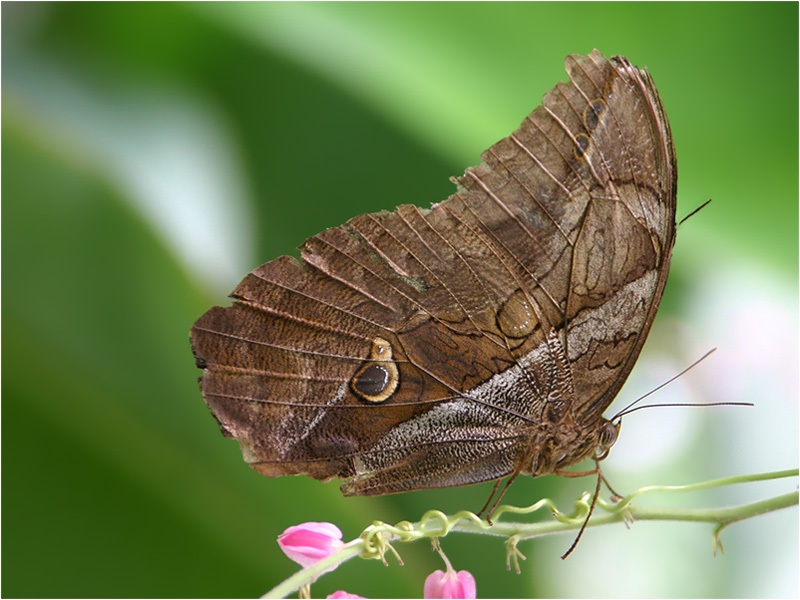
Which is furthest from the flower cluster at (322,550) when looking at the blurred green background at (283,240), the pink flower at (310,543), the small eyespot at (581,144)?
the blurred green background at (283,240)

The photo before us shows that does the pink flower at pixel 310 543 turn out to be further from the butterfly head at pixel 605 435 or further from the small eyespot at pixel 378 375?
the butterfly head at pixel 605 435

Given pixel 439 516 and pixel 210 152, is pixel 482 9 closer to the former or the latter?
pixel 210 152

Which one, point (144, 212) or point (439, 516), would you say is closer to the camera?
point (439, 516)

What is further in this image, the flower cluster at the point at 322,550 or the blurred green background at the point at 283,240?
the blurred green background at the point at 283,240

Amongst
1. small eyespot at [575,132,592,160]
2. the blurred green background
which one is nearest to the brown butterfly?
small eyespot at [575,132,592,160]

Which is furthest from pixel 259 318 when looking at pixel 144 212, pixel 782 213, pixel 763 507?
pixel 782 213

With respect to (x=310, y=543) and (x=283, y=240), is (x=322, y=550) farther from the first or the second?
(x=283, y=240)
